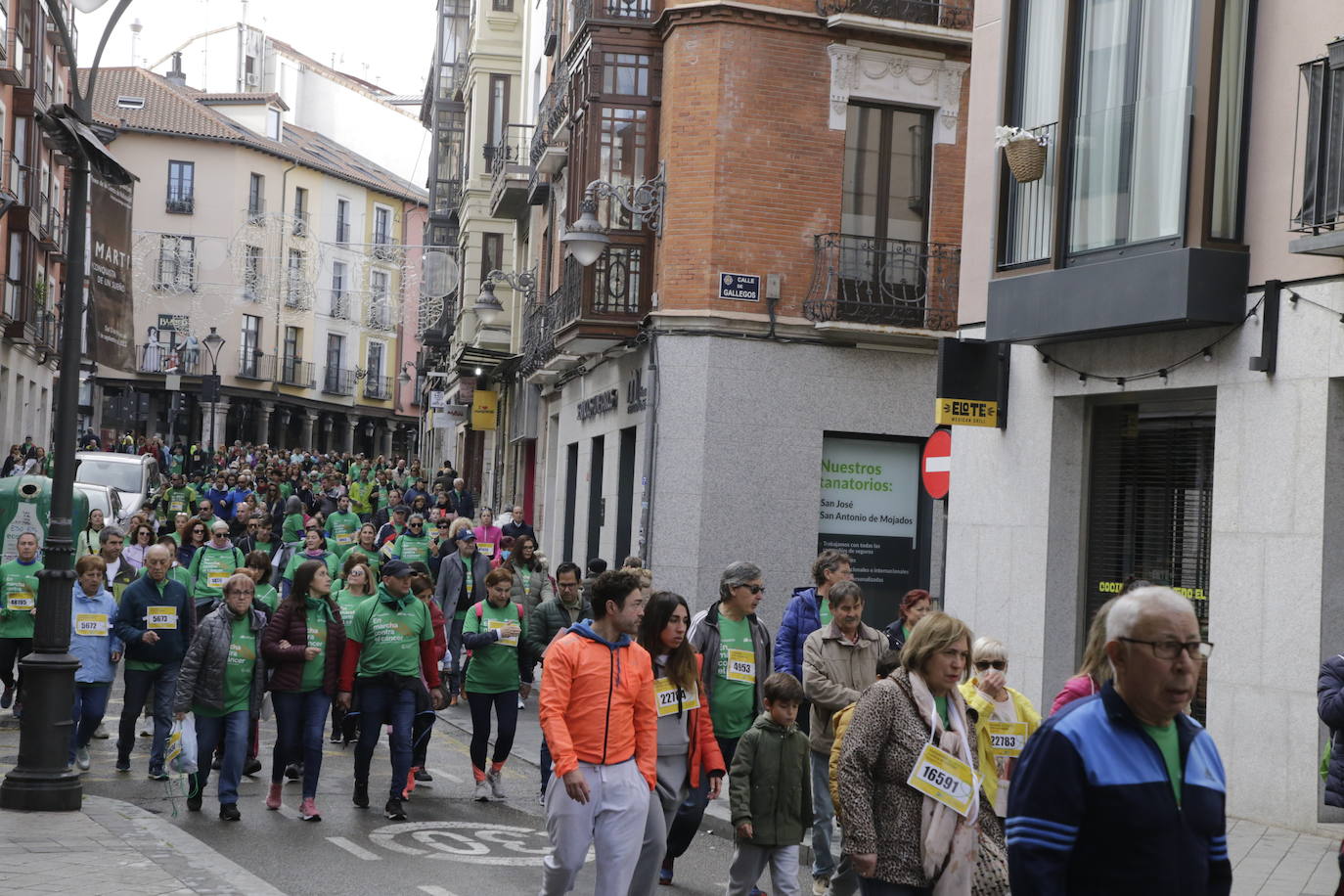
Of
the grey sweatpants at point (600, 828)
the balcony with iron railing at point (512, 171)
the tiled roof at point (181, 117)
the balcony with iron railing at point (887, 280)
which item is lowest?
the grey sweatpants at point (600, 828)

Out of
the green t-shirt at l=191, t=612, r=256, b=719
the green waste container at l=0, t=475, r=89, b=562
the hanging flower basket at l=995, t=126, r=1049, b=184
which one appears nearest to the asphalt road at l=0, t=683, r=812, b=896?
the green t-shirt at l=191, t=612, r=256, b=719

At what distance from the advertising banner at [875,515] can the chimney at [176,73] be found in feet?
221

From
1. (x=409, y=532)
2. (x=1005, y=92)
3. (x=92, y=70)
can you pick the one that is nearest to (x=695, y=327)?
(x=409, y=532)

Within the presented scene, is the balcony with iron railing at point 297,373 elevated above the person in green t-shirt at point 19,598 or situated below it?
above

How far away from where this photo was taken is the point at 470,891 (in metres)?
9.30

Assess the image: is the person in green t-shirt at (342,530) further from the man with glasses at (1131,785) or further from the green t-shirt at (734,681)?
the man with glasses at (1131,785)

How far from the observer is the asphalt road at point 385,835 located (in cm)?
957

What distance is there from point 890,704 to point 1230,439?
694 cm

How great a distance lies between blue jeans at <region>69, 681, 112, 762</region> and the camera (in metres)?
13.3

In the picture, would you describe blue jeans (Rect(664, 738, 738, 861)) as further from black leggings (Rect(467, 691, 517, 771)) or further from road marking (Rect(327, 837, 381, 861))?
black leggings (Rect(467, 691, 517, 771))

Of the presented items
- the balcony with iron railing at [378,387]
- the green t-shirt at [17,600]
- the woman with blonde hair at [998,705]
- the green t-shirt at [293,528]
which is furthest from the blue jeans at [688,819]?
the balcony with iron railing at [378,387]

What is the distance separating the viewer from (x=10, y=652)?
14836 mm

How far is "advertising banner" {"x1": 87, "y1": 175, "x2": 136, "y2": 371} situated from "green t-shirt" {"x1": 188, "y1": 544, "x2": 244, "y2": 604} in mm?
3145

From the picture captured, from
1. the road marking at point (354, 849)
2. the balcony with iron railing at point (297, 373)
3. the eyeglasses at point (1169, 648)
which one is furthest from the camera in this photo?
the balcony with iron railing at point (297, 373)
